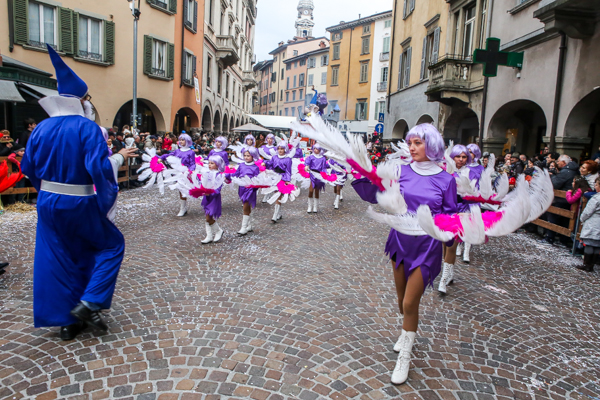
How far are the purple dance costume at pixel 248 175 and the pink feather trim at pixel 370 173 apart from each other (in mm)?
4872

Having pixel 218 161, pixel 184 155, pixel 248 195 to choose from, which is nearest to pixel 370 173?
pixel 218 161

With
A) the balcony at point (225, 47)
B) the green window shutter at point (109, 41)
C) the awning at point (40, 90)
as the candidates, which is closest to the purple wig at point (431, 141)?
the awning at point (40, 90)

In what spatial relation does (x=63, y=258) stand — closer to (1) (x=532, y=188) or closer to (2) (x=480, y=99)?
(1) (x=532, y=188)

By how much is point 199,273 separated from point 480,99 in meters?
12.5

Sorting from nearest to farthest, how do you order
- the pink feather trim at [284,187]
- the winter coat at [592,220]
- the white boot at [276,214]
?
the winter coat at [592,220] < the pink feather trim at [284,187] < the white boot at [276,214]

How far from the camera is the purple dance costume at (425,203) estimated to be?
319cm

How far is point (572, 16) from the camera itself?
30.7 ft

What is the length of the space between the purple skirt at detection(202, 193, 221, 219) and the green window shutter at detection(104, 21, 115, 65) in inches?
545

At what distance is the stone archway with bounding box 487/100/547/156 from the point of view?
44.2 feet

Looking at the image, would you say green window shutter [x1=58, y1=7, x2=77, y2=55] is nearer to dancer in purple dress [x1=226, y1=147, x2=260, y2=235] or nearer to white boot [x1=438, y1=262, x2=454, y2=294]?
dancer in purple dress [x1=226, y1=147, x2=260, y2=235]

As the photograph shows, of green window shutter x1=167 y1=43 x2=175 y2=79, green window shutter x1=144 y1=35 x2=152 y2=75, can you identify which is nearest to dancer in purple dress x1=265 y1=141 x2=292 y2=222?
green window shutter x1=144 y1=35 x2=152 y2=75

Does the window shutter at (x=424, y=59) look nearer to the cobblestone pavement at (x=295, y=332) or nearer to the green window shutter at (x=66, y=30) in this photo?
the cobblestone pavement at (x=295, y=332)

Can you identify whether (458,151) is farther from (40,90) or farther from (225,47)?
(225,47)

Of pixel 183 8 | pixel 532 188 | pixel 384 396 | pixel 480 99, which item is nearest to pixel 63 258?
pixel 384 396
